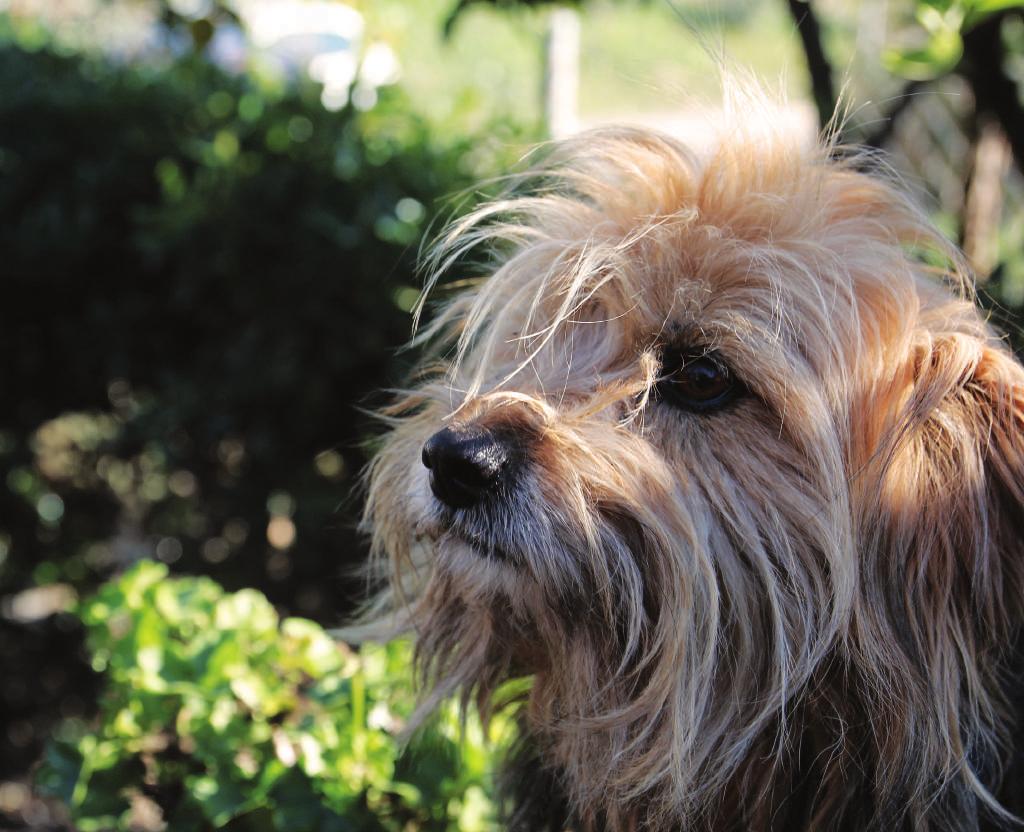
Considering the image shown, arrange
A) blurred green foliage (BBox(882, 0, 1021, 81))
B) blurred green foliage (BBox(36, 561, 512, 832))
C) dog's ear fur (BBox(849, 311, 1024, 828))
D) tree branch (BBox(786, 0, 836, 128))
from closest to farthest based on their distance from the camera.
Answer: dog's ear fur (BBox(849, 311, 1024, 828)) < blurred green foliage (BBox(882, 0, 1021, 81)) < blurred green foliage (BBox(36, 561, 512, 832)) < tree branch (BBox(786, 0, 836, 128))

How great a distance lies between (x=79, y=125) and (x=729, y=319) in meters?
3.80

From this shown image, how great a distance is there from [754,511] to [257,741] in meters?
1.34

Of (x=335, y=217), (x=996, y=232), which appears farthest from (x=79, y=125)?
(x=996, y=232)

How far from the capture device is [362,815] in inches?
95.7

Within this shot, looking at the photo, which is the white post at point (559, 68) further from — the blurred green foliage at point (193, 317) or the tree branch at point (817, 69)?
the tree branch at point (817, 69)

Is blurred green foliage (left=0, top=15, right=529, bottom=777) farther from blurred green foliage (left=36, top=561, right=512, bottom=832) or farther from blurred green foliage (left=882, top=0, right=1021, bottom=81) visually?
blurred green foliage (left=882, top=0, right=1021, bottom=81)

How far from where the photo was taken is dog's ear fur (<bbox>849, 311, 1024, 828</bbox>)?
182cm

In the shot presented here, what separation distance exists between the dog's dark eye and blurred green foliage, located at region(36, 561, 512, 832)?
858mm

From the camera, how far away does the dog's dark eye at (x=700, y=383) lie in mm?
1948

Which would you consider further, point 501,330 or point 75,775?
point 75,775

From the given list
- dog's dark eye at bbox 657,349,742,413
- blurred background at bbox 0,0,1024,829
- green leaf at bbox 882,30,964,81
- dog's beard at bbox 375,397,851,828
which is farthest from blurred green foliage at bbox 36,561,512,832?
green leaf at bbox 882,30,964,81

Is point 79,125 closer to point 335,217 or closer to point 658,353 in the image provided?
point 335,217

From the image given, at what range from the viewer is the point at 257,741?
2.56 m

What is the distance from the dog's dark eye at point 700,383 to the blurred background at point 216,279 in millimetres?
1153
